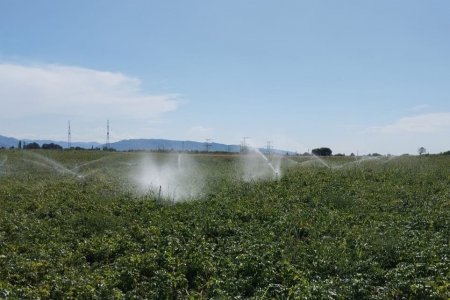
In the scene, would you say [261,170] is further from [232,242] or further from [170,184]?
[232,242]

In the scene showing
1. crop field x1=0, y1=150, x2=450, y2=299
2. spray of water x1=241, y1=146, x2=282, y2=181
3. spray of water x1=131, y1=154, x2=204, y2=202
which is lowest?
crop field x1=0, y1=150, x2=450, y2=299

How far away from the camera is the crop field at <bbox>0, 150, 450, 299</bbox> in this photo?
8078 millimetres

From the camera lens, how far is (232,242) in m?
10.5

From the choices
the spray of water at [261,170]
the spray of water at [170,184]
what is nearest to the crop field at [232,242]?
the spray of water at [170,184]

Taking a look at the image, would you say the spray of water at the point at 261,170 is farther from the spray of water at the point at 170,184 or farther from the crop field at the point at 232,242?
the crop field at the point at 232,242

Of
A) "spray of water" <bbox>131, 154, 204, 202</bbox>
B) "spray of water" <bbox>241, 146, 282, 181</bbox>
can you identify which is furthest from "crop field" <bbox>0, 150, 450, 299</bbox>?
"spray of water" <bbox>241, 146, 282, 181</bbox>

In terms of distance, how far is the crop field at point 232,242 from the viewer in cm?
808

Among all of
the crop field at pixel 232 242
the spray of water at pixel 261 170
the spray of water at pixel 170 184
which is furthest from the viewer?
the spray of water at pixel 261 170

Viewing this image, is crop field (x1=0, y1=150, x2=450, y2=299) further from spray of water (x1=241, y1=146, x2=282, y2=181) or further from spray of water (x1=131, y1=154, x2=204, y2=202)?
spray of water (x1=241, y1=146, x2=282, y2=181)

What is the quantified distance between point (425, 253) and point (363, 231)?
2.23 m

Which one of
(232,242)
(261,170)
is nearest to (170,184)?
(261,170)

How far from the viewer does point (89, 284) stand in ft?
27.7

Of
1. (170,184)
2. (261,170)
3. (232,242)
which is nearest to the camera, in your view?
(232,242)

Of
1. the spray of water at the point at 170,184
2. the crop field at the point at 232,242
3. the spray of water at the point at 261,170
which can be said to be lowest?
the crop field at the point at 232,242
